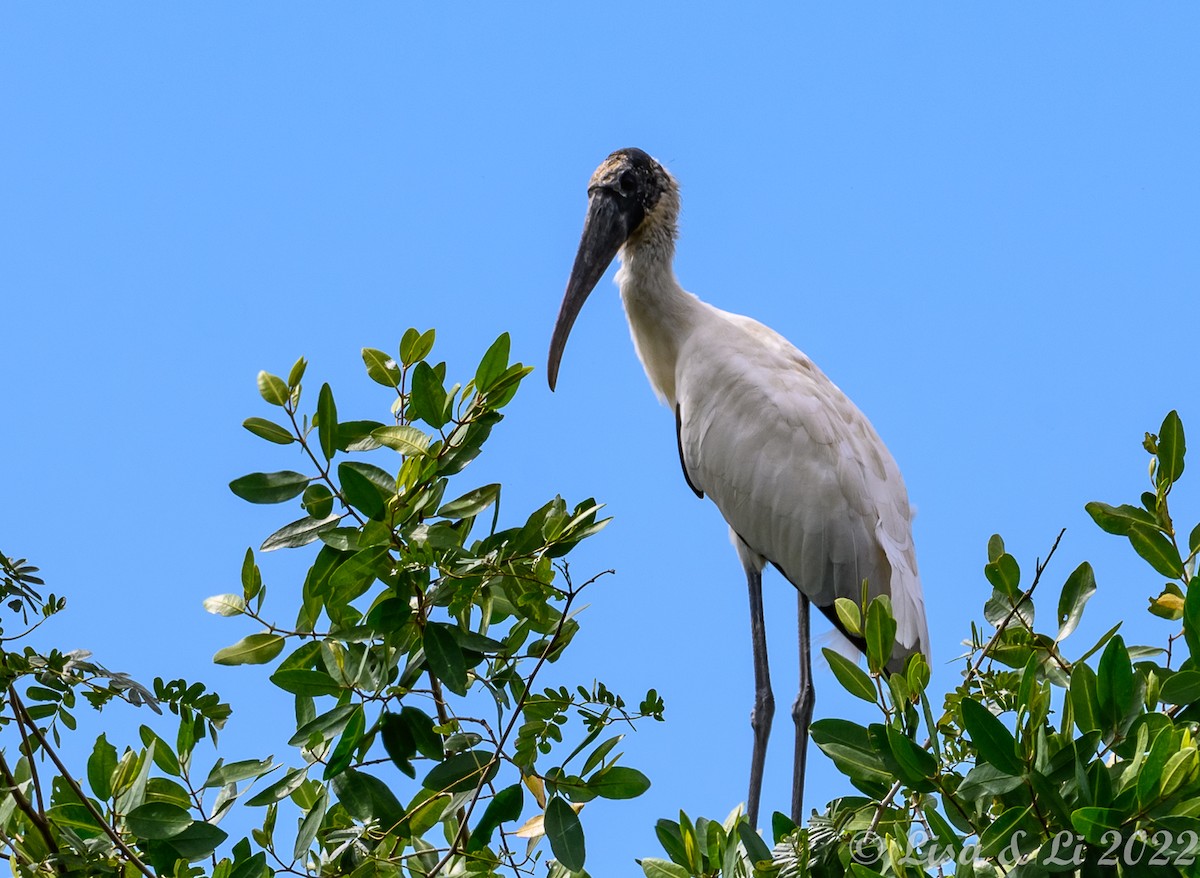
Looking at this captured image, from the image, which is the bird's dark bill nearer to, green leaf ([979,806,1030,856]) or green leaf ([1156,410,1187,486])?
green leaf ([1156,410,1187,486])

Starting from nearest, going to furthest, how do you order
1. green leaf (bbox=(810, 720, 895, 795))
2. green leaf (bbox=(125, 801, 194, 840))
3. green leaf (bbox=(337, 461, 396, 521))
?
1. green leaf (bbox=(810, 720, 895, 795))
2. green leaf (bbox=(337, 461, 396, 521))
3. green leaf (bbox=(125, 801, 194, 840))

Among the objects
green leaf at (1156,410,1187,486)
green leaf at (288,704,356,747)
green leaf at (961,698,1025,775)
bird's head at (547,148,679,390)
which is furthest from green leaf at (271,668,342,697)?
bird's head at (547,148,679,390)

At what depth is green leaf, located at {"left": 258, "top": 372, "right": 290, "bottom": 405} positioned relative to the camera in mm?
2824

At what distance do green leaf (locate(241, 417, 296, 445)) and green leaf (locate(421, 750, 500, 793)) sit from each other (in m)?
0.73

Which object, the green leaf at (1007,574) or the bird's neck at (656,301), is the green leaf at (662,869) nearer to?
the green leaf at (1007,574)

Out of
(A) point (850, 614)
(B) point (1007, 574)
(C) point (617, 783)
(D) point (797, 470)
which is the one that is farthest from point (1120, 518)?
(D) point (797, 470)

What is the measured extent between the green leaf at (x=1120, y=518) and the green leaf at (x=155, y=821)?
1.88 metres

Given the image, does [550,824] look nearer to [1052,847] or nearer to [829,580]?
[1052,847]

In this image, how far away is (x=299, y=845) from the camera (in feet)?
9.70

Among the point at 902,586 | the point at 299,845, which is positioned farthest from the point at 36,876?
the point at 902,586

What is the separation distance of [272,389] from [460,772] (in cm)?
86

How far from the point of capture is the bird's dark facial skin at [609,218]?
6133mm

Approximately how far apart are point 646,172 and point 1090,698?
426 centimetres

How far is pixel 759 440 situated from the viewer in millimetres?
5641
